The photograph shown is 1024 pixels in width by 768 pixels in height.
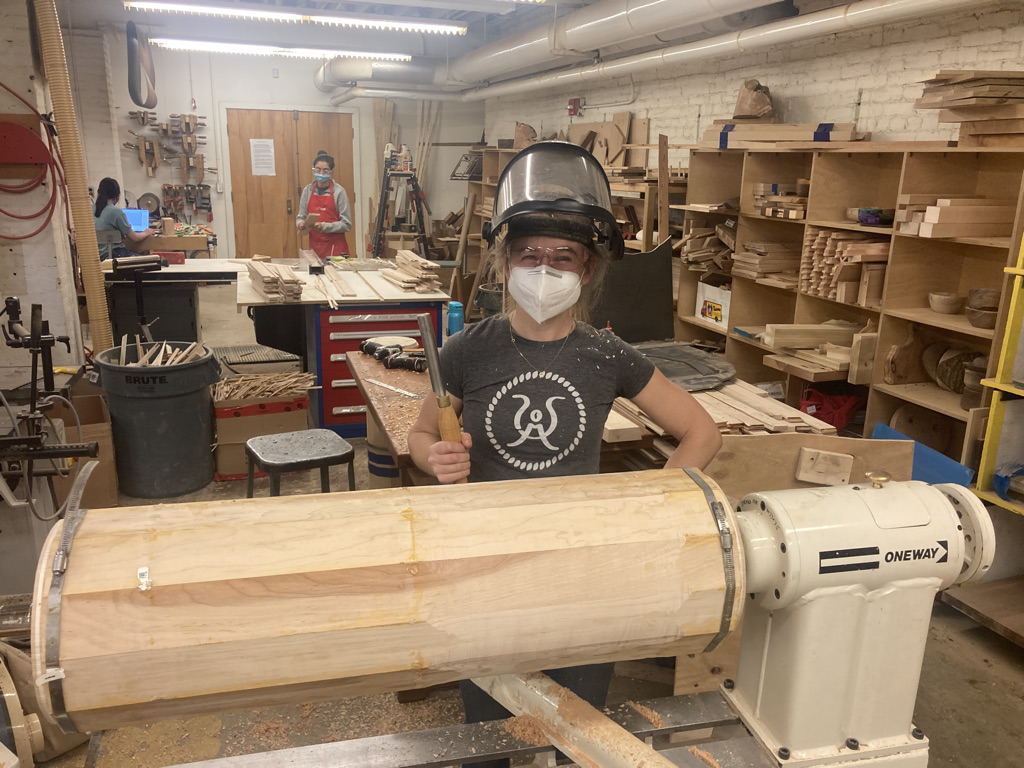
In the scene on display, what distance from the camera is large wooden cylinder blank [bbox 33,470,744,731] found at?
78cm

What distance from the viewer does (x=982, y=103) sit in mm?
3000

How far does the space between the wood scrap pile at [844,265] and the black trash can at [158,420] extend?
3228 millimetres

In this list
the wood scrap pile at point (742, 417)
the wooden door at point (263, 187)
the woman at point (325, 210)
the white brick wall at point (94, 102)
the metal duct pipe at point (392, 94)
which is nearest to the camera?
the wood scrap pile at point (742, 417)

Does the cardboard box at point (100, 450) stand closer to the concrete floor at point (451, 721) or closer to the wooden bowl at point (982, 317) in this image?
the concrete floor at point (451, 721)

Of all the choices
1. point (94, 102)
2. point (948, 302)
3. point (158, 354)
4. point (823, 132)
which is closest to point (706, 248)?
point (823, 132)

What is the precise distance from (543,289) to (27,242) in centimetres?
337

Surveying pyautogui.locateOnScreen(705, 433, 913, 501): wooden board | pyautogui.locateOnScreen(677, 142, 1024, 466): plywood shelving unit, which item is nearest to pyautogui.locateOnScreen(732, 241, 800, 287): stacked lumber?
pyautogui.locateOnScreen(677, 142, 1024, 466): plywood shelving unit

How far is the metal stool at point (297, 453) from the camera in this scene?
9.61 ft

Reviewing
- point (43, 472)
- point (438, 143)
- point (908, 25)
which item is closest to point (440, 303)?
point (43, 472)

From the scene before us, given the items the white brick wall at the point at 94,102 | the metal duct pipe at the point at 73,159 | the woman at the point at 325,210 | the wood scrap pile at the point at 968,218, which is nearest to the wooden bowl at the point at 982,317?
the wood scrap pile at the point at 968,218

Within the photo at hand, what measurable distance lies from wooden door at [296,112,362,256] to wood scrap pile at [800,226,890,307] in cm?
711

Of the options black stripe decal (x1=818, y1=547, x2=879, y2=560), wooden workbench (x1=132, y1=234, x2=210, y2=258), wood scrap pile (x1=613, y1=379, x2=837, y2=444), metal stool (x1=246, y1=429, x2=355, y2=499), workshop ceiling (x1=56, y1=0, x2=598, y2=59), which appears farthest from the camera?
workshop ceiling (x1=56, y1=0, x2=598, y2=59)

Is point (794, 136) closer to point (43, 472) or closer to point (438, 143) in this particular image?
point (43, 472)

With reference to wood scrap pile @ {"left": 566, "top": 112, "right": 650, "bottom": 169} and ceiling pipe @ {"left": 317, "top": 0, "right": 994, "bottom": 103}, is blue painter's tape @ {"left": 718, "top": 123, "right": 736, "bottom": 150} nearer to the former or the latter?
ceiling pipe @ {"left": 317, "top": 0, "right": 994, "bottom": 103}
